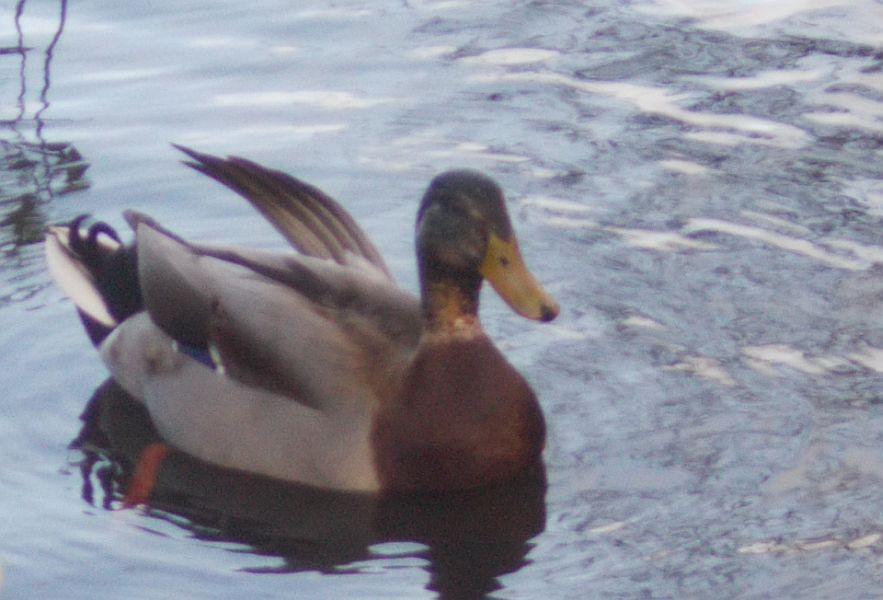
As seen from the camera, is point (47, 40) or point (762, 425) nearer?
point (762, 425)

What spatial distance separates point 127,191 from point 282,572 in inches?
118

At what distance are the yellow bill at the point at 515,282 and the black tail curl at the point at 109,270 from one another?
5.10 feet

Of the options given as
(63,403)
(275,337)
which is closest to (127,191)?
(63,403)

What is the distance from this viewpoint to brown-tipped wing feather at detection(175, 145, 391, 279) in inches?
250

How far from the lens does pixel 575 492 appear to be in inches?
224

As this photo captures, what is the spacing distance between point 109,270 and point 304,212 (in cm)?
81

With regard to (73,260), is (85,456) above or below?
below

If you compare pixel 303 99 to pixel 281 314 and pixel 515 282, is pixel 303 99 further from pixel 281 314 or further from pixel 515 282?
pixel 515 282

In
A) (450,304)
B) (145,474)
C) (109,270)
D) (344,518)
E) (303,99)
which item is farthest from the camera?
(303,99)

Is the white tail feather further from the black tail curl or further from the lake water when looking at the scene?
the lake water

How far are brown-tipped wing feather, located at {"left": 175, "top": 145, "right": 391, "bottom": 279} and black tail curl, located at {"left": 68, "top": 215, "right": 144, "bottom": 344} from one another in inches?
20.5

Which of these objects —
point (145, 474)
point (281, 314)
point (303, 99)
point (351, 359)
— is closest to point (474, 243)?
point (351, 359)

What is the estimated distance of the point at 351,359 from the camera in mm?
5727

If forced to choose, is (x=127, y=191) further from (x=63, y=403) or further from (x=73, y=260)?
(x=63, y=403)
